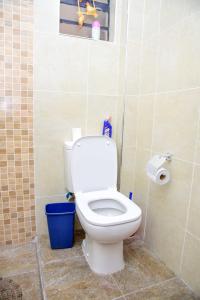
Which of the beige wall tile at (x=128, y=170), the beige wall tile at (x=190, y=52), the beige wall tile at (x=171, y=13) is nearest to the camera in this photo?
the beige wall tile at (x=190, y=52)

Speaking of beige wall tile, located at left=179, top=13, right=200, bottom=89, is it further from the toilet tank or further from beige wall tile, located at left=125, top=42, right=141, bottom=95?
the toilet tank

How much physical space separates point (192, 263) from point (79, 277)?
0.69m

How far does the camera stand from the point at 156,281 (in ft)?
4.22

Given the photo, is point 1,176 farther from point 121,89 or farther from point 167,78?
point 167,78

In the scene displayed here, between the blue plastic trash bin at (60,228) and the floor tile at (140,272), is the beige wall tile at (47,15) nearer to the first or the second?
the blue plastic trash bin at (60,228)

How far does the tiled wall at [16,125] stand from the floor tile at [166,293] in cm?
93

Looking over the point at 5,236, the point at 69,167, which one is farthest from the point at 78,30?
the point at 5,236

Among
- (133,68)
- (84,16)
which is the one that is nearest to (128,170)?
(133,68)

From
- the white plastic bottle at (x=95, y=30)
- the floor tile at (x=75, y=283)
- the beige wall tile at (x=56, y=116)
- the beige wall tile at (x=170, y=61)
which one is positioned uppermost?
the white plastic bottle at (x=95, y=30)

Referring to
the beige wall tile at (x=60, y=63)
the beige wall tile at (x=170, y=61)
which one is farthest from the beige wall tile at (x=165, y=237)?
the beige wall tile at (x=60, y=63)

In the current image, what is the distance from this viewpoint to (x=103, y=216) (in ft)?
3.95

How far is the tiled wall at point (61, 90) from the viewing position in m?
1.48

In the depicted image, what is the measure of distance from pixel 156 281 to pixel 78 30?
6.06 feet

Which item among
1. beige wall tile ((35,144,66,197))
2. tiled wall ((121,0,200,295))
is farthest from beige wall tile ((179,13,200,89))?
beige wall tile ((35,144,66,197))
